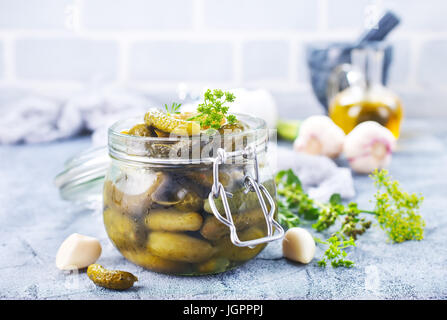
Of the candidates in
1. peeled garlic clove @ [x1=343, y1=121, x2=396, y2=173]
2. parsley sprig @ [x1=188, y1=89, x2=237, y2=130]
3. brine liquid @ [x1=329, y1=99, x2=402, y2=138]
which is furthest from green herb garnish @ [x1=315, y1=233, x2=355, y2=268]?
brine liquid @ [x1=329, y1=99, x2=402, y2=138]

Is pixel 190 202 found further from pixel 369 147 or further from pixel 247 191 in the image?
pixel 369 147

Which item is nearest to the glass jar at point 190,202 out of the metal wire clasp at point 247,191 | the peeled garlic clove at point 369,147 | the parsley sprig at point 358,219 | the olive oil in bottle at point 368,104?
the metal wire clasp at point 247,191

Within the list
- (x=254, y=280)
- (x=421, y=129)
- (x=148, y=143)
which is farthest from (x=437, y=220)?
(x=421, y=129)

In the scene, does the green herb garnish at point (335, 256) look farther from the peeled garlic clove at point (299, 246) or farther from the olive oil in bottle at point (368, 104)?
the olive oil in bottle at point (368, 104)

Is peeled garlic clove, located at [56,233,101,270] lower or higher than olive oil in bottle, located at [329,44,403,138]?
lower

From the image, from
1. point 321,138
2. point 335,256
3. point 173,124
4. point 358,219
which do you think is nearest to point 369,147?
point 321,138

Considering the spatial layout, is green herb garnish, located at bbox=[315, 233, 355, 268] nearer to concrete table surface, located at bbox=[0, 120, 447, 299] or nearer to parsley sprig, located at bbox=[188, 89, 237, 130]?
concrete table surface, located at bbox=[0, 120, 447, 299]

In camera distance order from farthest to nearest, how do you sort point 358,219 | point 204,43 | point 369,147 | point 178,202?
1. point 204,43
2. point 369,147
3. point 358,219
4. point 178,202
